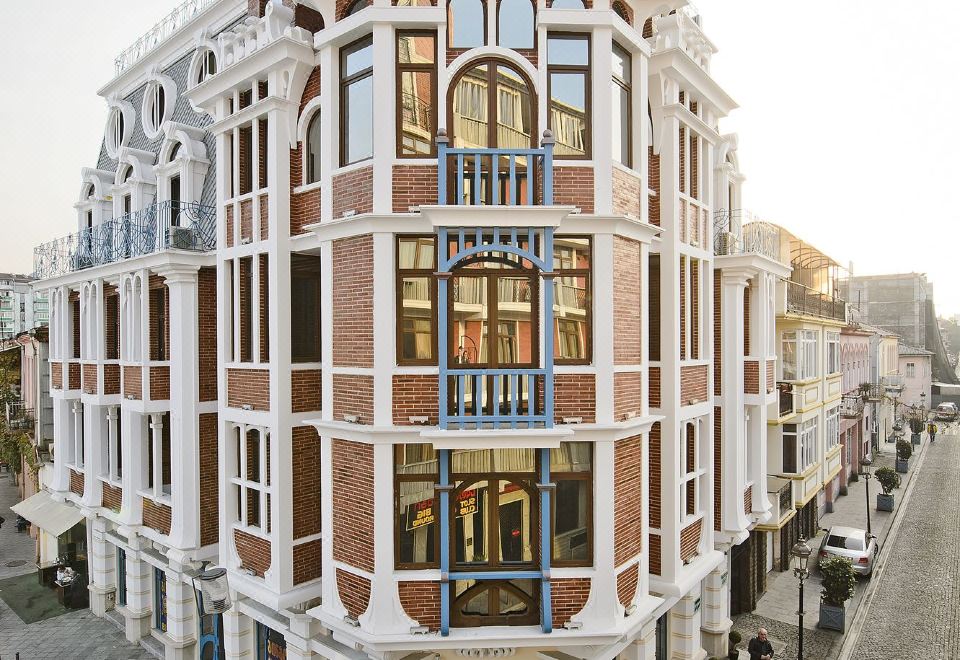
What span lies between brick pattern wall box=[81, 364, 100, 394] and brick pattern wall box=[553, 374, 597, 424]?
14.1 meters

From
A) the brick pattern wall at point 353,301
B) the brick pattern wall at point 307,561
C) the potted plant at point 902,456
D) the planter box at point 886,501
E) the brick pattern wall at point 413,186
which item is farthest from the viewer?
the potted plant at point 902,456

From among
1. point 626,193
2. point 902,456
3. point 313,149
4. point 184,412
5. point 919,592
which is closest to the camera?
point 626,193

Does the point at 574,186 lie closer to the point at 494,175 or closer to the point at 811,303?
the point at 494,175

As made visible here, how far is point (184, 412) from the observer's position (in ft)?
42.6

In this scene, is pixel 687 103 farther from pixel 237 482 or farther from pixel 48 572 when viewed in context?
pixel 48 572

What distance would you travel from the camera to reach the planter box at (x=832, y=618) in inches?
660

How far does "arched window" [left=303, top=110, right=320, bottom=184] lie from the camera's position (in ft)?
34.7

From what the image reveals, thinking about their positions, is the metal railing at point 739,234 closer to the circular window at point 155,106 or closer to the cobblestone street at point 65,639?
the circular window at point 155,106

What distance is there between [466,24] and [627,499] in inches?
307

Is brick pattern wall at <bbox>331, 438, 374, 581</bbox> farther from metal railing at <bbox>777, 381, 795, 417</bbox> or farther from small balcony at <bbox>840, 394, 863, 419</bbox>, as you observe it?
small balcony at <bbox>840, 394, 863, 419</bbox>

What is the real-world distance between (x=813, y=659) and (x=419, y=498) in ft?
43.9

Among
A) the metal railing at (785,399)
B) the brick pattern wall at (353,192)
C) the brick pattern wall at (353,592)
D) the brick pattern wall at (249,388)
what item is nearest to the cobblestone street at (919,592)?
the metal railing at (785,399)

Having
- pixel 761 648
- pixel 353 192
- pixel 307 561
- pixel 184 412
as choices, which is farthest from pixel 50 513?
pixel 761 648

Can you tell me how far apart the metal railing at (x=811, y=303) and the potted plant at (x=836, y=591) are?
8228mm
